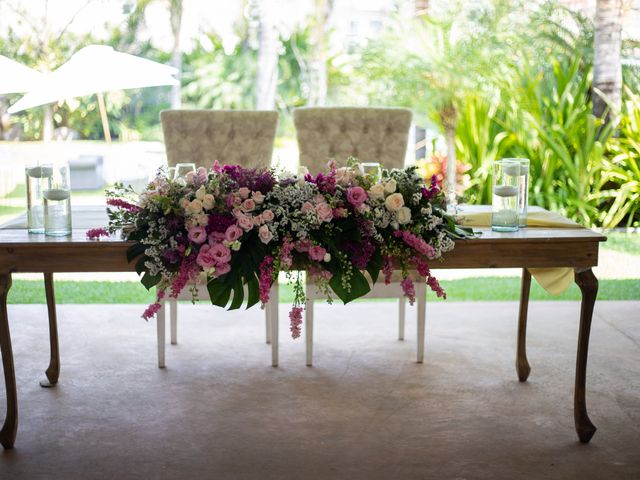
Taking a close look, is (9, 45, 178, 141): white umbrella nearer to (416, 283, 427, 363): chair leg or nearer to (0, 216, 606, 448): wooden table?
(416, 283, 427, 363): chair leg

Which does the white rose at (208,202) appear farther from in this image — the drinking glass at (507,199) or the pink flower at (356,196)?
the drinking glass at (507,199)

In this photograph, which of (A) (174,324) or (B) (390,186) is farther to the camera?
(A) (174,324)

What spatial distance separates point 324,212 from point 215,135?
1872 mm

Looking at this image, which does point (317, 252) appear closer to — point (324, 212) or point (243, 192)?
point (324, 212)

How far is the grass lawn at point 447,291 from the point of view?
16.9ft

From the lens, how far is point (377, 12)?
464 inches

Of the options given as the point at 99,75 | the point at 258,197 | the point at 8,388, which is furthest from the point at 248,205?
the point at 99,75

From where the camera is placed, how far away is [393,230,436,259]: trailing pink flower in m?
2.57

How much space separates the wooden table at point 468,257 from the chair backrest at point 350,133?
150 cm

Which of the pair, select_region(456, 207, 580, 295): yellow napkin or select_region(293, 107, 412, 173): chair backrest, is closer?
select_region(456, 207, 580, 295): yellow napkin

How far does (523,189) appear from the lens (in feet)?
9.51

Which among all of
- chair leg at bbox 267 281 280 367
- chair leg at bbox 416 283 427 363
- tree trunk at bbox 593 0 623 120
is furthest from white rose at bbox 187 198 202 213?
tree trunk at bbox 593 0 623 120

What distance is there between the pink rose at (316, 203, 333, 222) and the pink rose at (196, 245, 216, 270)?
325 mm

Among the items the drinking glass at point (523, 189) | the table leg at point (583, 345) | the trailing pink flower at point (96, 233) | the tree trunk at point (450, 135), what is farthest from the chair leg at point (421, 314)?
the tree trunk at point (450, 135)
